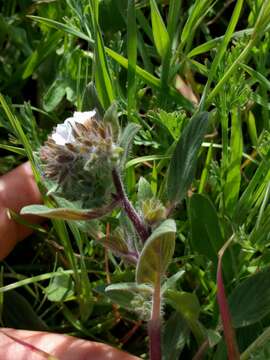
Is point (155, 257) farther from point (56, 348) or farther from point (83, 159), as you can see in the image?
point (56, 348)

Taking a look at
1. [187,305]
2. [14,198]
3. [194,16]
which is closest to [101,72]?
[194,16]

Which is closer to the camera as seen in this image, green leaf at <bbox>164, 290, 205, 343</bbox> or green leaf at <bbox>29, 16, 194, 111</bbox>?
green leaf at <bbox>164, 290, 205, 343</bbox>

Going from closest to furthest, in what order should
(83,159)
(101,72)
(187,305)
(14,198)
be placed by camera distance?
(83,159) → (187,305) → (101,72) → (14,198)

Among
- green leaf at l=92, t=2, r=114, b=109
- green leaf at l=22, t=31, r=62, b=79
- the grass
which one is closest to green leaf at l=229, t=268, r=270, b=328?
the grass

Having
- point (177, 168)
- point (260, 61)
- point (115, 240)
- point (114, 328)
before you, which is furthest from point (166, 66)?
point (114, 328)

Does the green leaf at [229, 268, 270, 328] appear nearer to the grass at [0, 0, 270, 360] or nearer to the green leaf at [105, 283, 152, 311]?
the grass at [0, 0, 270, 360]

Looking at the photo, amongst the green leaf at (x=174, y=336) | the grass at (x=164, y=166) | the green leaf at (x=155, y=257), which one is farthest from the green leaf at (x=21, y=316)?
the green leaf at (x=155, y=257)
